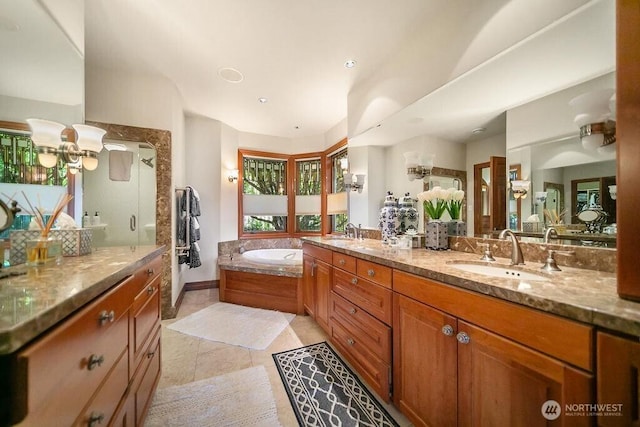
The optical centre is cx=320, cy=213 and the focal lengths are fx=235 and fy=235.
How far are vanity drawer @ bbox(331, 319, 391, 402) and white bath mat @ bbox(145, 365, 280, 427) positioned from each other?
0.58 metres

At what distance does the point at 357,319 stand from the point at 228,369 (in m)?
1.06

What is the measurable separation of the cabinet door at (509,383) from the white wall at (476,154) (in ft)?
3.31

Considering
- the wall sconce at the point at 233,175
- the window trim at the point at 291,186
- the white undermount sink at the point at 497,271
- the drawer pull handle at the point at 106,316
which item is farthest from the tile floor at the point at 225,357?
the wall sconce at the point at 233,175

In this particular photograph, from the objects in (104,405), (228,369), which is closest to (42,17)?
(104,405)

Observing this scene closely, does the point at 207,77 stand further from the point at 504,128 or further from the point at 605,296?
the point at 605,296

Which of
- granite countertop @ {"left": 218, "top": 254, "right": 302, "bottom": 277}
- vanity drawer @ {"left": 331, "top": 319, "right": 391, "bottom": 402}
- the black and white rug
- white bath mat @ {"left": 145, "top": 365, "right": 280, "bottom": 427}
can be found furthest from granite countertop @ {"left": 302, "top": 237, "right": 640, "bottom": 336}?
granite countertop @ {"left": 218, "top": 254, "right": 302, "bottom": 277}

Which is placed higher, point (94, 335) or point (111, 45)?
point (111, 45)

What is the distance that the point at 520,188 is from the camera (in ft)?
4.60

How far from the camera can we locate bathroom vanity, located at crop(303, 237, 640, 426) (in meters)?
0.61

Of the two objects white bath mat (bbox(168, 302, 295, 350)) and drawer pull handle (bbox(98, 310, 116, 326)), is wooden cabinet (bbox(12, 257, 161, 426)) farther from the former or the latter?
white bath mat (bbox(168, 302, 295, 350))

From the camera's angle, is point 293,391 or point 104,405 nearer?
point 104,405

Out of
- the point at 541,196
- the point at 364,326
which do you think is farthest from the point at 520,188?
the point at 364,326

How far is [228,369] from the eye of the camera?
5.82ft

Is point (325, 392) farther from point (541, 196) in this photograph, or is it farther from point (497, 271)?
point (541, 196)
